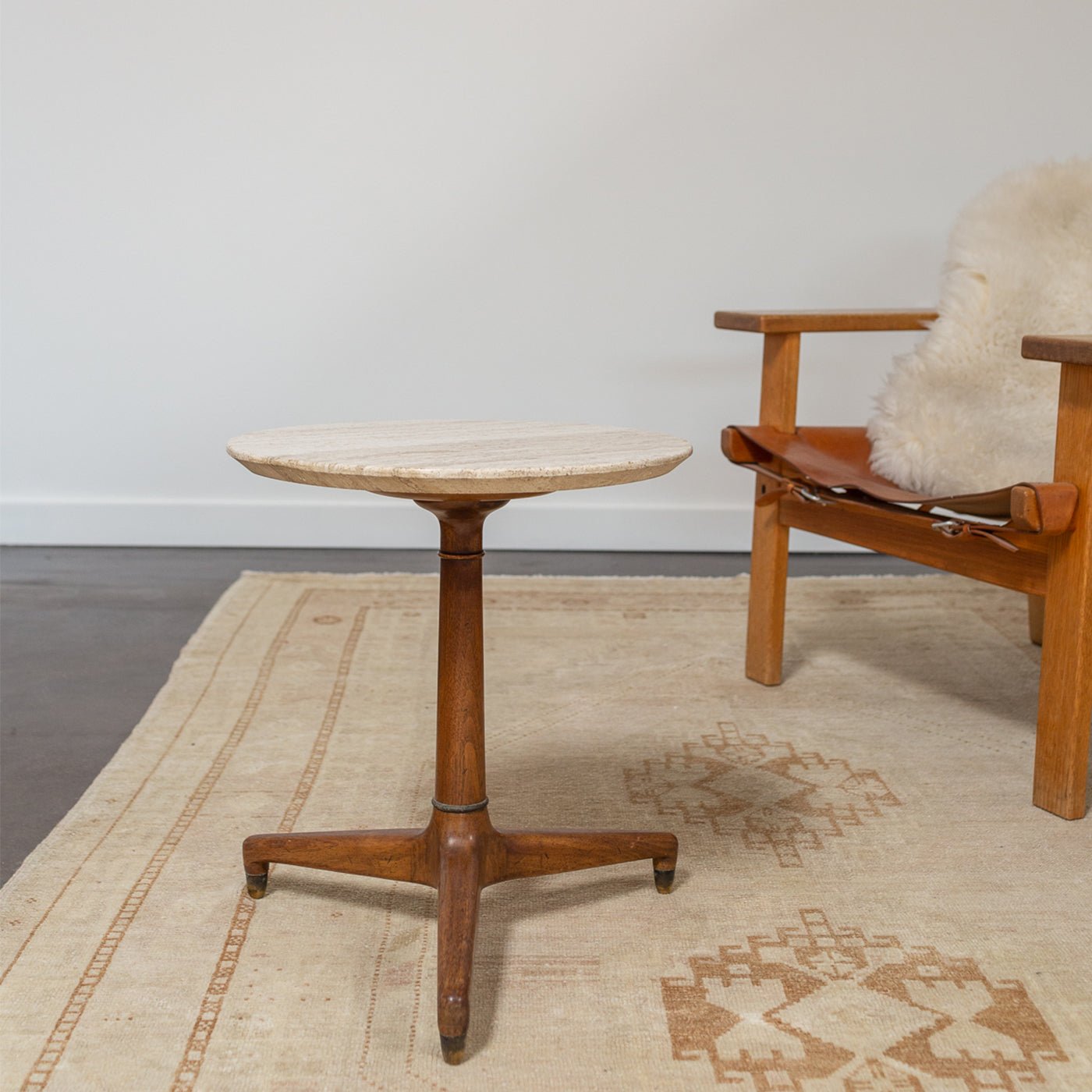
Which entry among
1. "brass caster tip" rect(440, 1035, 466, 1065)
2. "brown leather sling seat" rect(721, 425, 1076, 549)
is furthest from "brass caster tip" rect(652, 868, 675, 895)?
"brown leather sling seat" rect(721, 425, 1076, 549)

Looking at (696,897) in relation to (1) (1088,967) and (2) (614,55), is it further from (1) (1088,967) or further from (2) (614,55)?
(2) (614,55)

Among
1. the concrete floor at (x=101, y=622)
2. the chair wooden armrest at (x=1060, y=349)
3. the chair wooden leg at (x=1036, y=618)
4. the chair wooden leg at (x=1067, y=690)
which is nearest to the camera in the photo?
the chair wooden armrest at (x=1060, y=349)

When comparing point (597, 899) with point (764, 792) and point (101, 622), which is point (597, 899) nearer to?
point (764, 792)

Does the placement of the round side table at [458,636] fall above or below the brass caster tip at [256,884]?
above

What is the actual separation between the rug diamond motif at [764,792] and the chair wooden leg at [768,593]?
0.95 feet

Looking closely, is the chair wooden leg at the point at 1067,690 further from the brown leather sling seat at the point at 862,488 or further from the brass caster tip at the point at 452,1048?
the brass caster tip at the point at 452,1048

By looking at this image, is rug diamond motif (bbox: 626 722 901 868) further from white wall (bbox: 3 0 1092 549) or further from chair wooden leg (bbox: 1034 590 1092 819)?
white wall (bbox: 3 0 1092 549)

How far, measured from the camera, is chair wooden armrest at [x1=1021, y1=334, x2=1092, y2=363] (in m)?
1.57

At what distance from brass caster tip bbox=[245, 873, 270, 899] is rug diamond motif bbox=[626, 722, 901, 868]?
54 centimetres

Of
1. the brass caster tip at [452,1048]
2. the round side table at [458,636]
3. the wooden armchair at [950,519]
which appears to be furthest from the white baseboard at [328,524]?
the brass caster tip at [452,1048]

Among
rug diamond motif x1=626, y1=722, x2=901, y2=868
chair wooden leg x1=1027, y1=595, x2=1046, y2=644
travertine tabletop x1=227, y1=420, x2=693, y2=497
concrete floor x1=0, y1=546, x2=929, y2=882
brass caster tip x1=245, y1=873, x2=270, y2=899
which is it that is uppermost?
travertine tabletop x1=227, y1=420, x2=693, y2=497

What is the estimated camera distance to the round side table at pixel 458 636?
1.13 meters

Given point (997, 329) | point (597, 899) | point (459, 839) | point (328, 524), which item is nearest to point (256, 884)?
point (459, 839)

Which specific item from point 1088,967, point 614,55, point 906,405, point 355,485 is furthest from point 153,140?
point 1088,967
